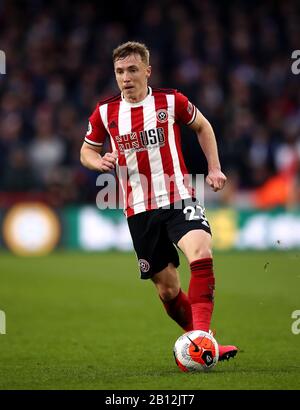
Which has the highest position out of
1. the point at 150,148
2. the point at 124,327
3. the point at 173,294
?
the point at 150,148

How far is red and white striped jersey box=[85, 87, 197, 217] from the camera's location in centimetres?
644

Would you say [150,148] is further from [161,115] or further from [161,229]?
[161,229]

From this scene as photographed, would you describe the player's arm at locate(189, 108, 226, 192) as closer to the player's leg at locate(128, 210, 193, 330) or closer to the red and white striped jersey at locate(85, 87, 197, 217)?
the red and white striped jersey at locate(85, 87, 197, 217)

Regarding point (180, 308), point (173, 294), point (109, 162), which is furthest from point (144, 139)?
point (180, 308)

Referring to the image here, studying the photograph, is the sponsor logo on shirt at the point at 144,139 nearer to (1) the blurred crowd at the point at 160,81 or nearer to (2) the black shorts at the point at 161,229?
(2) the black shorts at the point at 161,229

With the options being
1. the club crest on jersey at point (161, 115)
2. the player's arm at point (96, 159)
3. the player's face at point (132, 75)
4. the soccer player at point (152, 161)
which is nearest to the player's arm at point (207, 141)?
the soccer player at point (152, 161)

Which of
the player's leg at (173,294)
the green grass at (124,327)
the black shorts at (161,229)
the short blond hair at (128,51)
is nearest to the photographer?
the green grass at (124,327)

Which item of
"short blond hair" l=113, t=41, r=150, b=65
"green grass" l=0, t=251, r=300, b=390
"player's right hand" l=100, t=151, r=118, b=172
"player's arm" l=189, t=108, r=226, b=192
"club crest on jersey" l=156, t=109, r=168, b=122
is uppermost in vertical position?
"short blond hair" l=113, t=41, r=150, b=65

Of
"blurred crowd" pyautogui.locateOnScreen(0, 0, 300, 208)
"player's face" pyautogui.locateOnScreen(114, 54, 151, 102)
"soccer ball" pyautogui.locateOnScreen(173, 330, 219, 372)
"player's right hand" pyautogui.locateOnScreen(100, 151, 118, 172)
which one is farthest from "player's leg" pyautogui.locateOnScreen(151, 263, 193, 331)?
"blurred crowd" pyautogui.locateOnScreen(0, 0, 300, 208)

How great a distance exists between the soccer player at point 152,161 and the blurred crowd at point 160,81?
33.2ft

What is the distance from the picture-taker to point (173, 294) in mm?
6691

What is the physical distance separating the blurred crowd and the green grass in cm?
232

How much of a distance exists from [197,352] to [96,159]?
1502 mm

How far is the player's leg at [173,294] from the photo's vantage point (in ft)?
21.7
